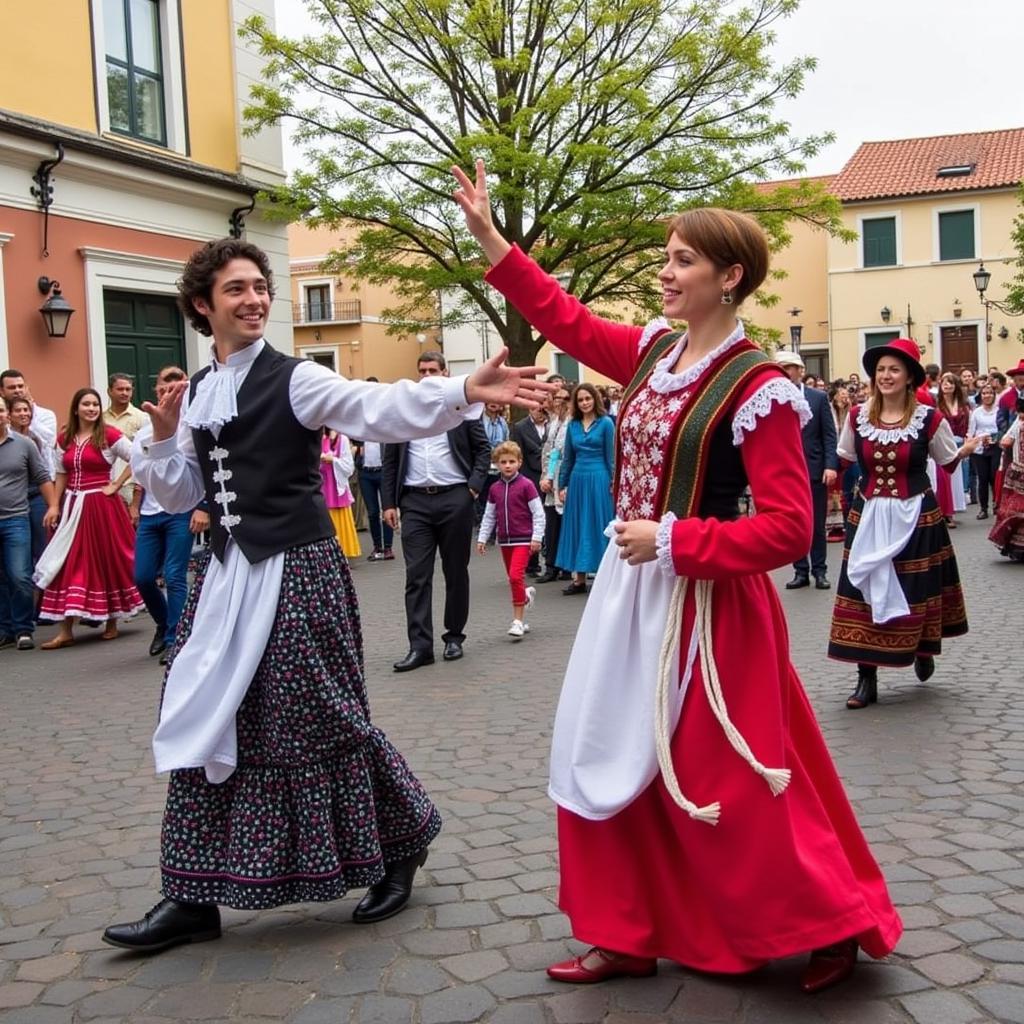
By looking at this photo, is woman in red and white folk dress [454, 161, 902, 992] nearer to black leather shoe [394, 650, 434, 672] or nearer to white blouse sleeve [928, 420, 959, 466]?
white blouse sleeve [928, 420, 959, 466]

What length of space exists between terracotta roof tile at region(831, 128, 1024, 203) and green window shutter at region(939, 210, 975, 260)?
0.94 m

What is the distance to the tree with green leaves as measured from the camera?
62.6 ft

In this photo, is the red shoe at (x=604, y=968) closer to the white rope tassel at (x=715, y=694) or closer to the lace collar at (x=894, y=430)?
the white rope tassel at (x=715, y=694)

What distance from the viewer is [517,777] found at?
5.25 metres

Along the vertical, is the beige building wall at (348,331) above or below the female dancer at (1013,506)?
above

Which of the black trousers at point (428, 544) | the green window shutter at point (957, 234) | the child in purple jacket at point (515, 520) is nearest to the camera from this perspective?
the black trousers at point (428, 544)

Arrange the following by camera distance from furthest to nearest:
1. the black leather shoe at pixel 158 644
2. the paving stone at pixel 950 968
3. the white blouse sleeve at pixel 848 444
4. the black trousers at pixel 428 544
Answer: the black leather shoe at pixel 158 644 → the black trousers at pixel 428 544 → the white blouse sleeve at pixel 848 444 → the paving stone at pixel 950 968

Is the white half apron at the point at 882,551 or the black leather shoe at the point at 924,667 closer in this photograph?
the white half apron at the point at 882,551

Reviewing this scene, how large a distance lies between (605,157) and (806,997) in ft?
57.3

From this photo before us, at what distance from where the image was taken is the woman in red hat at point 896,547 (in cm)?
648

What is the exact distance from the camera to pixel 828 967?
3.08 meters

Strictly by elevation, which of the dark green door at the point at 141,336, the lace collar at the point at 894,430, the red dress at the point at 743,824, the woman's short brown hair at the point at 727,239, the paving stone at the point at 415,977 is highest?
the dark green door at the point at 141,336

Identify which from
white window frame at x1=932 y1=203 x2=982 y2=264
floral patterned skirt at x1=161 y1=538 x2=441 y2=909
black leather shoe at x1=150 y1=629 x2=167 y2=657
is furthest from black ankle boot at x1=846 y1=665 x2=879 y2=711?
white window frame at x1=932 y1=203 x2=982 y2=264

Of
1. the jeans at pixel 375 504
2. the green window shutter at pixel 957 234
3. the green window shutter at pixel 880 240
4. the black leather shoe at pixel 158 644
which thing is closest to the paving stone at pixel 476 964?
the black leather shoe at pixel 158 644
